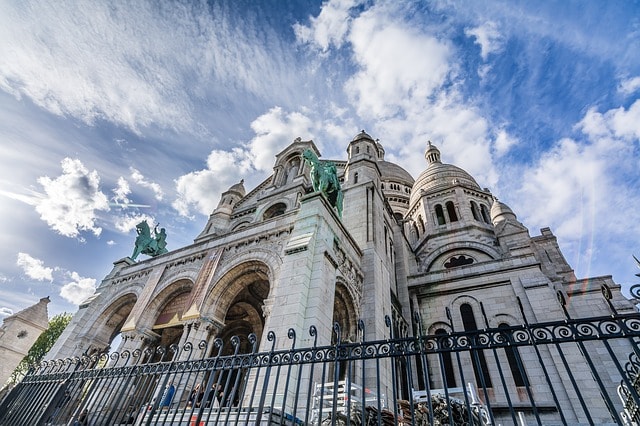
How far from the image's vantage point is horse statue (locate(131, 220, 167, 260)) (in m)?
19.8

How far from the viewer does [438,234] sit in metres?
21.7

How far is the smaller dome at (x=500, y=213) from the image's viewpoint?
65.0 ft

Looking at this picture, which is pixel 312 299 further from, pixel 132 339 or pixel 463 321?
pixel 463 321

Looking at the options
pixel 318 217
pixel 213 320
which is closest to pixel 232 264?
pixel 213 320

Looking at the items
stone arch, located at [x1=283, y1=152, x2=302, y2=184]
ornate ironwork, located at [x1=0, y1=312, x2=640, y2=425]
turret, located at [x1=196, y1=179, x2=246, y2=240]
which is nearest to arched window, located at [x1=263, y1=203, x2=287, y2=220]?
stone arch, located at [x1=283, y1=152, x2=302, y2=184]

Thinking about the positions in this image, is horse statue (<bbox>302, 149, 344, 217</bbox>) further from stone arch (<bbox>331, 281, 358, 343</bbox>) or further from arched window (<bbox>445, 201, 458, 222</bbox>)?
arched window (<bbox>445, 201, 458, 222</bbox>)

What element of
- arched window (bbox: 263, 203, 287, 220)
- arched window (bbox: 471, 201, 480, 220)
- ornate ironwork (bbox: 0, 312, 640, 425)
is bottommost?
ornate ironwork (bbox: 0, 312, 640, 425)

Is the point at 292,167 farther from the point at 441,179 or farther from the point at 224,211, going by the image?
the point at 441,179

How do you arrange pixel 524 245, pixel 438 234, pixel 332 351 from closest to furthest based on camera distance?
pixel 332 351
pixel 524 245
pixel 438 234

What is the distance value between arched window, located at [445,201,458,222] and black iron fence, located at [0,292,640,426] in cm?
1094

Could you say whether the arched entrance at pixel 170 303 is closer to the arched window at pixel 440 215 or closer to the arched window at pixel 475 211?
the arched window at pixel 440 215

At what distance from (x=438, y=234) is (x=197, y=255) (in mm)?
15185

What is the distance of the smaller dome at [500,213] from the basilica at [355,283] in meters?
0.09

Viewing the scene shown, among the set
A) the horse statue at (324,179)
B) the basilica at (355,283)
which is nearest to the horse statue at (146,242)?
the basilica at (355,283)
